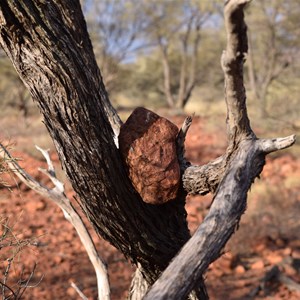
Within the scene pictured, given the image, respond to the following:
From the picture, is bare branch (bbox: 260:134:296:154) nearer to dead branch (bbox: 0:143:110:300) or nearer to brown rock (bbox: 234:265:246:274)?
dead branch (bbox: 0:143:110:300)

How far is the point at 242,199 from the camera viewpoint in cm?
195

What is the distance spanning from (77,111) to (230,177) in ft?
2.17

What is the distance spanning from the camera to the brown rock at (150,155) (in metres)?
2.36

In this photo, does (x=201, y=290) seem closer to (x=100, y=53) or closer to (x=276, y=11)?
(x=276, y=11)

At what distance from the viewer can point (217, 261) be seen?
6.53 metres

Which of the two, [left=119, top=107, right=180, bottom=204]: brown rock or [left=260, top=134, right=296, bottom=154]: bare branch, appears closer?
[left=260, top=134, right=296, bottom=154]: bare branch

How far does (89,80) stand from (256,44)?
17.2 metres

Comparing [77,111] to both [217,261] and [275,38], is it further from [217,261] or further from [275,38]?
[275,38]

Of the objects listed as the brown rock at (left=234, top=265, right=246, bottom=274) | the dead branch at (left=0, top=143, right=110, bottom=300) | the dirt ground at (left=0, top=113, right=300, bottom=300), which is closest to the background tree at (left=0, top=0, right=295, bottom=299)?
the dead branch at (left=0, top=143, right=110, bottom=300)

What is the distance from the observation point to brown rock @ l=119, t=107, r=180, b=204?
2357 millimetres

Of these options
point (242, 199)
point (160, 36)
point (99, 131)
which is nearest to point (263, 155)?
point (242, 199)

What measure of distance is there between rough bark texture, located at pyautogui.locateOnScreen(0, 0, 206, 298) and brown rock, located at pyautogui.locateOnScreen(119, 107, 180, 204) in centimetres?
6

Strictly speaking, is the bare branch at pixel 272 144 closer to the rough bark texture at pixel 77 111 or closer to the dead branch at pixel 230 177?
the dead branch at pixel 230 177

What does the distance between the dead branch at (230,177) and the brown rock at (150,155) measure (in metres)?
0.18
